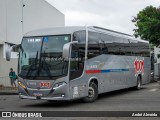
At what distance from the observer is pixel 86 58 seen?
1756 centimetres

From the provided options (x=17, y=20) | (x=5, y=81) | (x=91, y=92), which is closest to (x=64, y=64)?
(x=91, y=92)

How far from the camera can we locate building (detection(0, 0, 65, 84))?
31453 millimetres

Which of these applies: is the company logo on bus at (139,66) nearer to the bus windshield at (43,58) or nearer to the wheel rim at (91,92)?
the wheel rim at (91,92)

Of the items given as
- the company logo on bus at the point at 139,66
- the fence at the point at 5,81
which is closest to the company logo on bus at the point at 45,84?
the company logo on bus at the point at 139,66

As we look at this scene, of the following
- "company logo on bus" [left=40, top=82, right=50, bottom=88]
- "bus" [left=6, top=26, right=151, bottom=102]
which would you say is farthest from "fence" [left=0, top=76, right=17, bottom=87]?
"company logo on bus" [left=40, top=82, right=50, bottom=88]

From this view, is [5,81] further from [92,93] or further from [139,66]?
[92,93]

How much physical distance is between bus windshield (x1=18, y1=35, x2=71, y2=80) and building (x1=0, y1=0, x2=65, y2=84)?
46.5ft

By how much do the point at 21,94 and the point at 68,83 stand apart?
2168 millimetres

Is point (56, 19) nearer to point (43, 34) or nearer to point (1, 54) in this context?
point (1, 54)

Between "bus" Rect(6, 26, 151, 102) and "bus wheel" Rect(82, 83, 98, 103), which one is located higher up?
"bus" Rect(6, 26, 151, 102)

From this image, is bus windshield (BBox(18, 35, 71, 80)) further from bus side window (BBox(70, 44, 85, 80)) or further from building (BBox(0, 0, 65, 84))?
building (BBox(0, 0, 65, 84))

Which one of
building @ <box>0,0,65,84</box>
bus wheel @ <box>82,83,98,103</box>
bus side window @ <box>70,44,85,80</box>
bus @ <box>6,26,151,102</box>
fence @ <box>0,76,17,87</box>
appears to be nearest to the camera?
bus @ <box>6,26,151,102</box>

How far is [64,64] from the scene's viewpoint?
1619 cm

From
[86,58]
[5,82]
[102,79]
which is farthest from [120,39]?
[5,82]
